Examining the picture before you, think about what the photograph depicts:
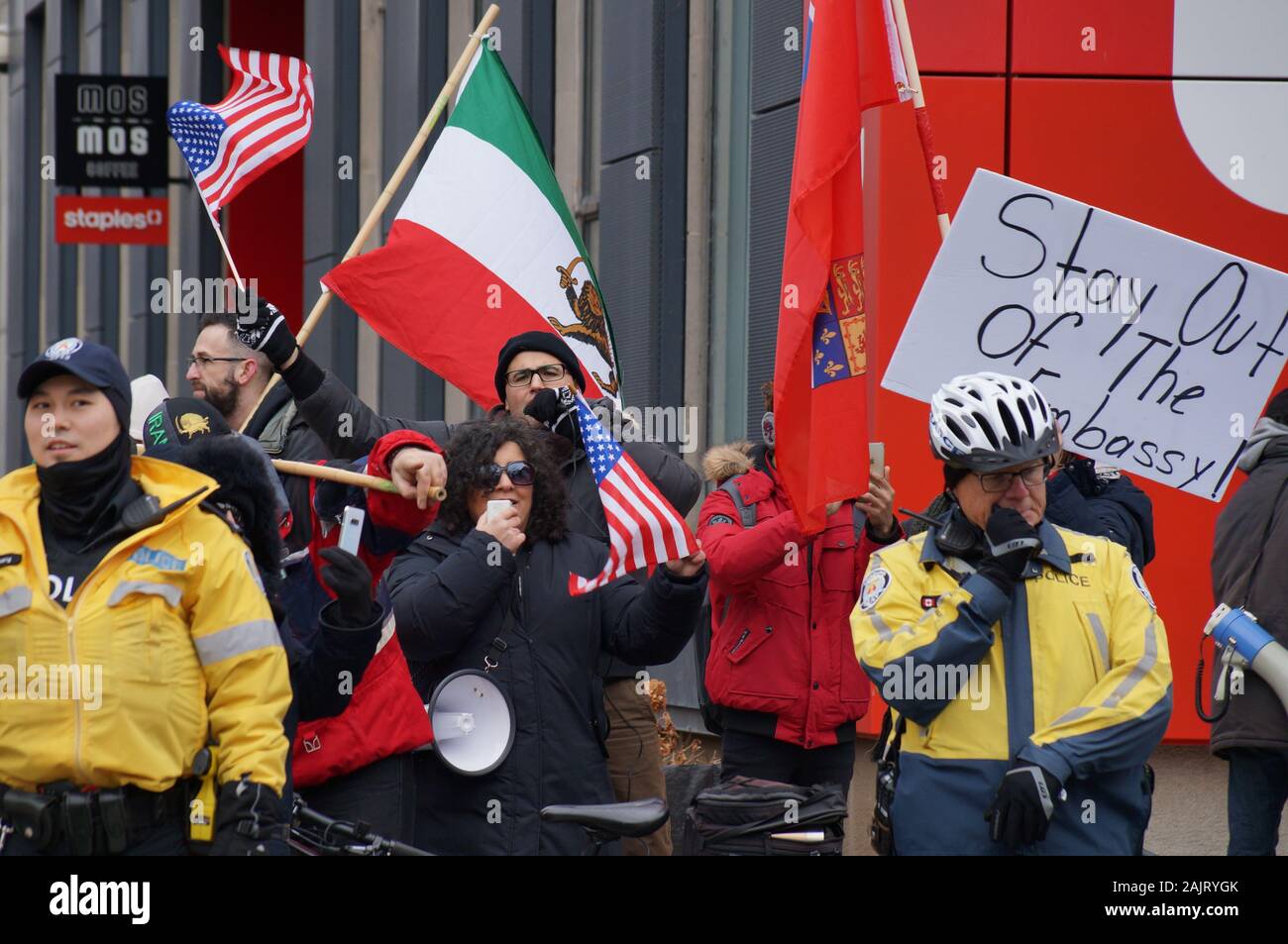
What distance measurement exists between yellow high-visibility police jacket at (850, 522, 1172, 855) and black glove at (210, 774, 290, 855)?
59.2 inches

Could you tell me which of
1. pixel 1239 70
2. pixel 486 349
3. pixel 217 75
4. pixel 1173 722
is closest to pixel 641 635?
pixel 486 349

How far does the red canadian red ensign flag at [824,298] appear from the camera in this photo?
255 inches

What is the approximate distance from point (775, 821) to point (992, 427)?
3.85 ft

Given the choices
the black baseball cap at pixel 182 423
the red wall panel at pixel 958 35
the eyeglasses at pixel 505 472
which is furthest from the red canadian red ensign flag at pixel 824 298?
the red wall panel at pixel 958 35

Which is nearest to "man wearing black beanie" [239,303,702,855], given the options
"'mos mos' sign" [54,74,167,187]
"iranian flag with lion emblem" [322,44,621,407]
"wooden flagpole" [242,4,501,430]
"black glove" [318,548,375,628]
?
"wooden flagpole" [242,4,501,430]

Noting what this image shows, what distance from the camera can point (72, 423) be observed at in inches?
175

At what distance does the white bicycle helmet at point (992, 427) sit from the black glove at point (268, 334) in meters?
2.47

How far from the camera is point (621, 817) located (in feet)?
16.5

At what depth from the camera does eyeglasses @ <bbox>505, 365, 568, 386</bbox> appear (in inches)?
259

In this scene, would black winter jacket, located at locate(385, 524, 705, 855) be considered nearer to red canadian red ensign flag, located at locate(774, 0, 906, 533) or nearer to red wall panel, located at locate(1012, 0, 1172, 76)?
red canadian red ensign flag, located at locate(774, 0, 906, 533)

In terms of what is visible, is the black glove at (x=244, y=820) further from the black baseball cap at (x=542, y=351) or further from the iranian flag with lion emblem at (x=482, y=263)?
the iranian flag with lion emblem at (x=482, y=263)

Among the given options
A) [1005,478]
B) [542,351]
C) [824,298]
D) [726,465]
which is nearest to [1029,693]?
[1005,478]

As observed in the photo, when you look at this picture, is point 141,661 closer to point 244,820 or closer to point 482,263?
point 244,820

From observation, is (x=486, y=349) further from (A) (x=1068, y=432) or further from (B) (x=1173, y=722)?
(B) (x=1173, y=722)
